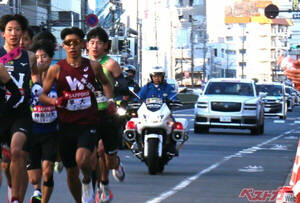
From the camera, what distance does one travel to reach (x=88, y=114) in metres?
9.84

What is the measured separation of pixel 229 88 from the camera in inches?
1289

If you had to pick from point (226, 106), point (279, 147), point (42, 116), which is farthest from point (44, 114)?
point (226, 106)

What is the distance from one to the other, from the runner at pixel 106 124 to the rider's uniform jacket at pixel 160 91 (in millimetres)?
4665

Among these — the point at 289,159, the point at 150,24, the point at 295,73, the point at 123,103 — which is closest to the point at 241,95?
the point at 289,159

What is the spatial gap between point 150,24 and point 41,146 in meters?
183

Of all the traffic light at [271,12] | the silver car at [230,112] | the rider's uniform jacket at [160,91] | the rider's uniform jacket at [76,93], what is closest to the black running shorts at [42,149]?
the rider's uniform jacket at [76,93]

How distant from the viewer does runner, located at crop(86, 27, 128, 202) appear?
35.0 ft

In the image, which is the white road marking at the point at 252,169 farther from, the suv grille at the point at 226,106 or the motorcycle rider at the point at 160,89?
the suv grille at the point at 226,106

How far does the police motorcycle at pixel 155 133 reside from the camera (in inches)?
628

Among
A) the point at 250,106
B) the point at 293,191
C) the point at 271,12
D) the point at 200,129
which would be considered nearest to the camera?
the point at 293,191

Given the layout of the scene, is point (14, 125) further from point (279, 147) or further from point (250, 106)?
point (250, 106)

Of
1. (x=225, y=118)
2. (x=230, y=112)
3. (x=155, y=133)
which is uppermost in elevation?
(x=155, y=133)

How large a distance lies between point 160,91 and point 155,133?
65 centimetres

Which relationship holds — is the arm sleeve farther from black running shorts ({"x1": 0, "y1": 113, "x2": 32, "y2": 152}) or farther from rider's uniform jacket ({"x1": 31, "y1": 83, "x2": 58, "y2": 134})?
rider's uniform jacket ({"x1": 31, "y1": 83, "x2": 58, "y2": 134})
